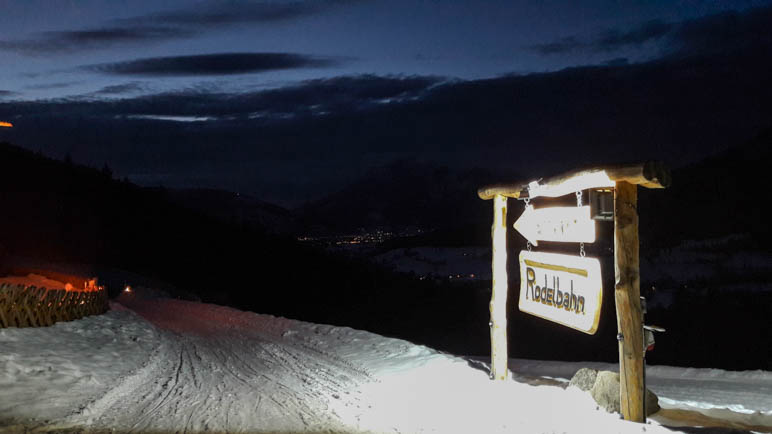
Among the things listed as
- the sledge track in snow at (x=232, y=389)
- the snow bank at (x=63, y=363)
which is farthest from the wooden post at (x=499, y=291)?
the snow bank at (x=63, y=363)

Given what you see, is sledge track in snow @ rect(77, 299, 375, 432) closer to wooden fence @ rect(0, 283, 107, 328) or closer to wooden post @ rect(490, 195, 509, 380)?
wooden post @ rect(490, 195, 509, 380)

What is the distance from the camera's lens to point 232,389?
9641mm

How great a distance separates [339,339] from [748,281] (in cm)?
3537

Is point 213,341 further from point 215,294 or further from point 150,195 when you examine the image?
point 150,195

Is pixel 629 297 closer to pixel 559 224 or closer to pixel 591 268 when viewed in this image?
pixel 591 268

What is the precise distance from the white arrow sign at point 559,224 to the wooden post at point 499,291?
79cm

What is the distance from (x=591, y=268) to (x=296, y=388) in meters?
4.77

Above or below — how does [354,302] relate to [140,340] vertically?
below

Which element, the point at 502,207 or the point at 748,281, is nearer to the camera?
the point at 502,207

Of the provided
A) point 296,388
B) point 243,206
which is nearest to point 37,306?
point 296,388

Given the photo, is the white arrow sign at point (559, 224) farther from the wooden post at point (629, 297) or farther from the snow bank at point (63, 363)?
the snow bank at point (63, 363)

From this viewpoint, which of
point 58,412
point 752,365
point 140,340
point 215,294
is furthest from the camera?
point 215,294

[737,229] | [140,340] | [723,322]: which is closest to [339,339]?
[140,340]

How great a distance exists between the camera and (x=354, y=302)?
5009 cm
